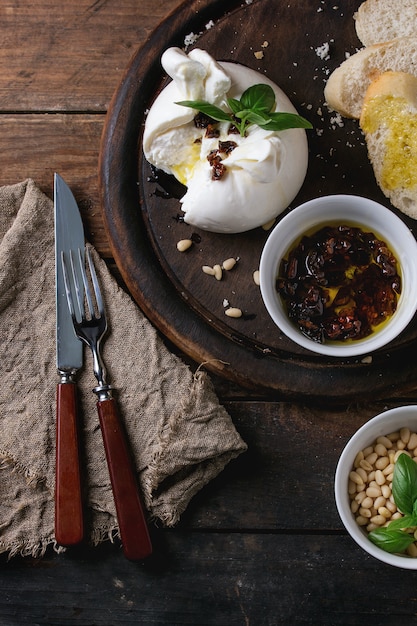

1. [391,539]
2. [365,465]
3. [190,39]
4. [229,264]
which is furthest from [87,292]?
[391,539]

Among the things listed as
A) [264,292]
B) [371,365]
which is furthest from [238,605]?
[264,292]

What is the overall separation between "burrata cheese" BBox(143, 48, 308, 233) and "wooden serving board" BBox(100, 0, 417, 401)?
8 cm

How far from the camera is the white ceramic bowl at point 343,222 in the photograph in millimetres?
1388

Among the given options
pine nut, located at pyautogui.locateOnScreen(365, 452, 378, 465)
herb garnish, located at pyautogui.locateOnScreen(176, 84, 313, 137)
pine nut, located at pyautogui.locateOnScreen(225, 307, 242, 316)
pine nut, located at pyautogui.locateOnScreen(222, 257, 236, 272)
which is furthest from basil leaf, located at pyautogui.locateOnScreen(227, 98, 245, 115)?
pine nut, located at pyautogui.locateOnScreen(365, 452, 378, 465)

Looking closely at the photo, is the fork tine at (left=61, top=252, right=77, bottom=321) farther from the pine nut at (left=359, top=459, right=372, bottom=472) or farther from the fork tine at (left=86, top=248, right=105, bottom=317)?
the pine nut at (left=359, top=459, right=372, bottom=472)

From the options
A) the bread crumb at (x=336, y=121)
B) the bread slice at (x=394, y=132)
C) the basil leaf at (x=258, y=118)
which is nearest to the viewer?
the basil leaf at (x=258, y=118)

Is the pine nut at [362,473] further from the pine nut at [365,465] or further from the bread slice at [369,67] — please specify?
the bread slice at [369,67]

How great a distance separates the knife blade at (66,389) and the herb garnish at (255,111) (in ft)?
1.37

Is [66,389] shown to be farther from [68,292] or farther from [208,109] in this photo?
[208,109]

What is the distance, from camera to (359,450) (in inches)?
58.8

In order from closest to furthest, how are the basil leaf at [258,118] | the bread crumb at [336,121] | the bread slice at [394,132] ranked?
1. the basil leaf at [258,118]
2. the bread slice at [394,132]
3. the bread crumb at [336,121]

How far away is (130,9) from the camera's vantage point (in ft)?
5.39

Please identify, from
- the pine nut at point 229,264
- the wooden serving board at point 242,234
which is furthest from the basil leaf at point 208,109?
the pine nut at point 229,264

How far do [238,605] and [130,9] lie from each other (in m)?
1.53
